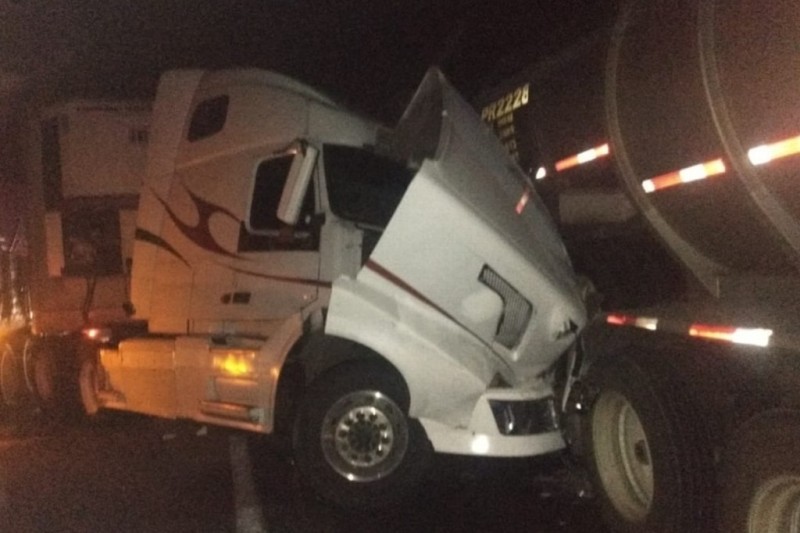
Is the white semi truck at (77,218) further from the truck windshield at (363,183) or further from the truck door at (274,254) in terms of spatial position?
the truck windshield at (363,183)

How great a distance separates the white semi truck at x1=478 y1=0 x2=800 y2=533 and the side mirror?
1992mm

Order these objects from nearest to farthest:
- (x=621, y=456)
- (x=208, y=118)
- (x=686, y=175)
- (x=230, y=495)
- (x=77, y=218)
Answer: (x=686, y=175) → (x=621, y=456) → (x=230, y=495) → (x=208, y=118) → (x=77, y=218)

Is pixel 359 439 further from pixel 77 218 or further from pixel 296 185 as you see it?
pixel 77 218

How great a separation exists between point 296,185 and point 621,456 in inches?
131

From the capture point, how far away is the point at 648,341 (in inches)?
267

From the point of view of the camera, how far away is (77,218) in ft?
44.7

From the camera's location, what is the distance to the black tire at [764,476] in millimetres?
5172

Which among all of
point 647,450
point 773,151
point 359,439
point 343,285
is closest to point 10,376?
point 359,439

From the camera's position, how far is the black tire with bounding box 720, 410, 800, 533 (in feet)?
17.0

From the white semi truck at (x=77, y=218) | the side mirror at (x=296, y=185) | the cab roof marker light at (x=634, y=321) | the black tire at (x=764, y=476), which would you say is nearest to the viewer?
the black tire at (x=764, y=476)

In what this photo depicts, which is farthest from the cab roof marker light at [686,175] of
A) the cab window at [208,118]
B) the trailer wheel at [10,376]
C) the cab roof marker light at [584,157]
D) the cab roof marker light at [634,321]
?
the trailer wheel at [10,376]

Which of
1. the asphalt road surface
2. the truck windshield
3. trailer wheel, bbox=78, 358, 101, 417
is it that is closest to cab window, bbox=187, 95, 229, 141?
the truck windshield

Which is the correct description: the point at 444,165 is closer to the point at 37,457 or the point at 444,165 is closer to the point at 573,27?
the point at 573,27

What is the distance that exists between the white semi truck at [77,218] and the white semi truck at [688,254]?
678 cm
